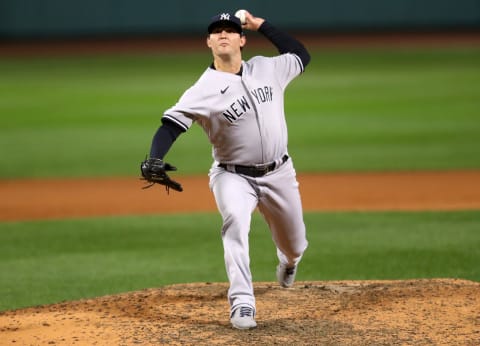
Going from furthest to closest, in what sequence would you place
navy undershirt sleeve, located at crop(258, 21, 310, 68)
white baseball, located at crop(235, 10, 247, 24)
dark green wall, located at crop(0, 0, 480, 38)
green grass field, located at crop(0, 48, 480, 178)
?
dark green wall, located at crop(0, 0, 480, 38) → green grass field, located at crop(0, 48, 480, 178) → navy undershirt sleeve, located at crop(258, 21, 310, 68) → white baseball, located at crop(235, 10, 247, 24)

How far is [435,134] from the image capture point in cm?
1567

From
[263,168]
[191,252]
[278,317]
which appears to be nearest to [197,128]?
[191,252]

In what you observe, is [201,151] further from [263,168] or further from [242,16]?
[263,168]

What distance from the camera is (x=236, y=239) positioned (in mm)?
5582

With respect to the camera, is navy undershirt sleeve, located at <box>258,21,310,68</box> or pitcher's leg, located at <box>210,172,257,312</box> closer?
pitcher's leg, located at <box>210,172,257,312</box>

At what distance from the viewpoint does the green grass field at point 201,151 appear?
7652 mm

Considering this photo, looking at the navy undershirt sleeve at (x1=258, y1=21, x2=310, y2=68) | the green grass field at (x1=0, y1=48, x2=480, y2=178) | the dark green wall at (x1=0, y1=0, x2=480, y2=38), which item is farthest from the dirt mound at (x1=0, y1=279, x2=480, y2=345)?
the dark green wall at (x1=0, y1=0, x2=480, y2=38)

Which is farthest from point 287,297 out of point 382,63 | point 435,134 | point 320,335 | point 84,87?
point 382,63

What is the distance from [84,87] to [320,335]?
1859 centimetres

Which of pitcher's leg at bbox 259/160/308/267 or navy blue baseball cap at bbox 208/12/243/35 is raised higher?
navy blue baseball cap at bbox 208/12/243/35

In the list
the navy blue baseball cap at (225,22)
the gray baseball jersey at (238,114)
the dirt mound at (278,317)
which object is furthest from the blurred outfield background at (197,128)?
the navy blue baseball cap at (225,22)

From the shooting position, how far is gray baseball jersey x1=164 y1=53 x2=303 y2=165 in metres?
5.61

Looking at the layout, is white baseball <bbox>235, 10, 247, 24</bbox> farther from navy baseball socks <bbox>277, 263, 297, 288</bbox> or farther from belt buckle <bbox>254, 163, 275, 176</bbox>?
navy baseball socks <bbox>277, 263, 297, 288</bbox>

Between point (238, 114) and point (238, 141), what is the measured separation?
6.6 inches
